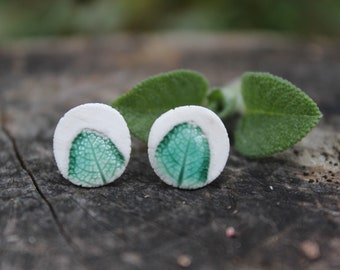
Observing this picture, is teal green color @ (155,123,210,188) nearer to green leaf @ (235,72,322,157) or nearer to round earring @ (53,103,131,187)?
round earring @ (53,103,131,187)

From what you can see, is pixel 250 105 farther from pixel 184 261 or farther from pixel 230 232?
pixel 184 261

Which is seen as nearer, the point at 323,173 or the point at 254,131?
the point at 323,173

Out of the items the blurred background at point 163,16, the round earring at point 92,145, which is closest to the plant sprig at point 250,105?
the round earring at point 92,145

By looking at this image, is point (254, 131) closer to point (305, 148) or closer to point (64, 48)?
point (305, 148)

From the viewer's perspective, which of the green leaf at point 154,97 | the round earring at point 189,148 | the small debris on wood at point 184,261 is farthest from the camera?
the green leaf at point 154,97

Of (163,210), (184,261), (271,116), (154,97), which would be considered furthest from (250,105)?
(184,261)

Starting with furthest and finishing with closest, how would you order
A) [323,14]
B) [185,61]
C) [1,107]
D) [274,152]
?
[323,14]
[185,61]
[1,107]
[274,152]

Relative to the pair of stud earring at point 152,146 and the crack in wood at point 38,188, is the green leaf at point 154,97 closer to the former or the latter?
the pair of stud earring at point 152,146

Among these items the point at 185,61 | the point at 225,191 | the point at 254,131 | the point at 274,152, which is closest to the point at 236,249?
the point at 225,191
